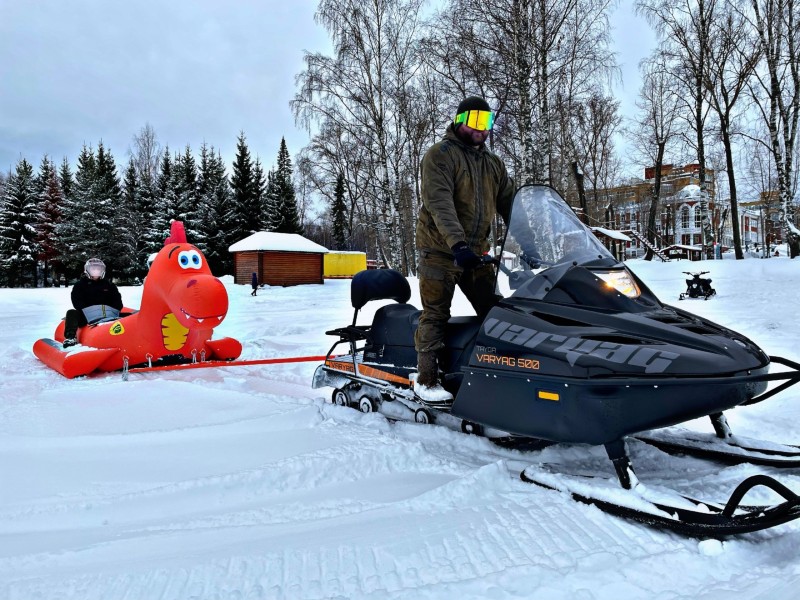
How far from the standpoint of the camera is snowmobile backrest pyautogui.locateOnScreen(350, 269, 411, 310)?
3.71m

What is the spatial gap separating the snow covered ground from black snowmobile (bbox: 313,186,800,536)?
115mm

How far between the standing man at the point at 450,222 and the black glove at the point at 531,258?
9.6 inches

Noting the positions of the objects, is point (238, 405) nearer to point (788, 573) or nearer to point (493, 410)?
point (493, 410)

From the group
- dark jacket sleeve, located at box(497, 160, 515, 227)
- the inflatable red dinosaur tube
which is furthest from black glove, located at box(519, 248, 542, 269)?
the inflatable red dinosaur tube

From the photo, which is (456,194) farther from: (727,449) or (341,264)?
(341,264)

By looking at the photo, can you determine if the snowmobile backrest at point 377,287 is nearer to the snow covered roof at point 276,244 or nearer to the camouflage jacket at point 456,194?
the camouflage jacket at point 456,194

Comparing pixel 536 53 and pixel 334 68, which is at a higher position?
pixel 334 68

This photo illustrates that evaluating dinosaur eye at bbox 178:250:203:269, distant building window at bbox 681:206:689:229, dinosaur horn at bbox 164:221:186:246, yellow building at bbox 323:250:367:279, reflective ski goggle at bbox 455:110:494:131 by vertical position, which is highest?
distant building window at bbox 681:206:689:229

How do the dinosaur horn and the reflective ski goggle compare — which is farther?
the dinosaur horn

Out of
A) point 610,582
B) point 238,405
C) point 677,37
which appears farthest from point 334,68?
point 610,582

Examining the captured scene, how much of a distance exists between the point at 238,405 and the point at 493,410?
2127mm

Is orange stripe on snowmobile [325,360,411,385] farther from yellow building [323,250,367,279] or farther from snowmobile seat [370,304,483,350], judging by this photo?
yellow building [323,250,367,279]

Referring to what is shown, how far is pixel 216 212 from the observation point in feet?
106

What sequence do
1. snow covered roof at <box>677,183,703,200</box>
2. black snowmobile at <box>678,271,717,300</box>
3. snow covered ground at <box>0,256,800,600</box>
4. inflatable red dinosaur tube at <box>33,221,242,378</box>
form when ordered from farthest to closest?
snow covered roof at <box>677,183,703,200</box> → black snowmobile at <box>678,271,717,300</box> → inflatable red dinosaur tube at <box>33,221,242,378</box> → snow covered ground at <box>0,256,800,600</box>
